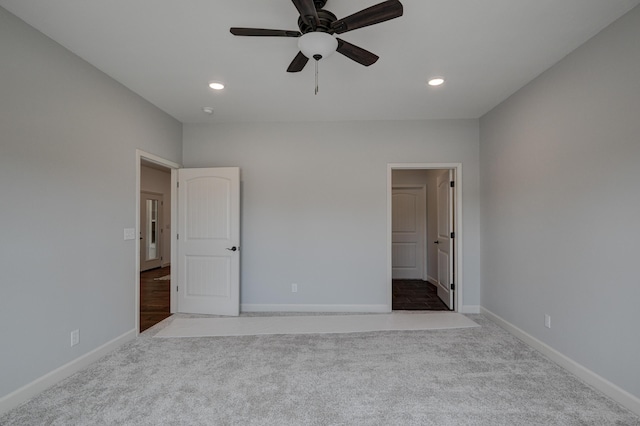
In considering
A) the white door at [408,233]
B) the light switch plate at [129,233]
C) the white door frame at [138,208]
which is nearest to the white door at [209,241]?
the white door frame at [138,208]

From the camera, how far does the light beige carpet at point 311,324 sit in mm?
3377

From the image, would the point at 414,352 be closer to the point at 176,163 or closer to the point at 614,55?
the point at 614,55

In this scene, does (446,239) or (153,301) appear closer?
(446,239)

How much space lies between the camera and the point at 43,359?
2.21 metres

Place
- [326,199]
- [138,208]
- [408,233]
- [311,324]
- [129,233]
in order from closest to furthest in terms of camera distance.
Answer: [129,233] → [138,208] → [311,324] → [326,199] → [408,233]

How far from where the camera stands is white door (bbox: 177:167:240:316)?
394 cm

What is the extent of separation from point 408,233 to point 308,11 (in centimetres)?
559

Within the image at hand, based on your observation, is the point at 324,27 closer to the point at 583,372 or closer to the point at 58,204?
the point at 58,204

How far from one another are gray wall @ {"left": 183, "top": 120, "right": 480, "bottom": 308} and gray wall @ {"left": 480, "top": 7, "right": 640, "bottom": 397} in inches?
33.9

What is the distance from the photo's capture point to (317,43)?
1.74 m

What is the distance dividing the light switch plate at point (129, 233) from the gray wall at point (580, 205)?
164 inches

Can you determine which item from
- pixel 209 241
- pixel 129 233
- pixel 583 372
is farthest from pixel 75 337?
pixel 583 372

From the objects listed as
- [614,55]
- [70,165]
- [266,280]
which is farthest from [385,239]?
[70,165]

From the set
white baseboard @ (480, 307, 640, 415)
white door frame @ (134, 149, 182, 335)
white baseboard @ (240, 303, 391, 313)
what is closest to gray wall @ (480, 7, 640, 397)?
white baseboard @ (480, 307, 640, 415)
